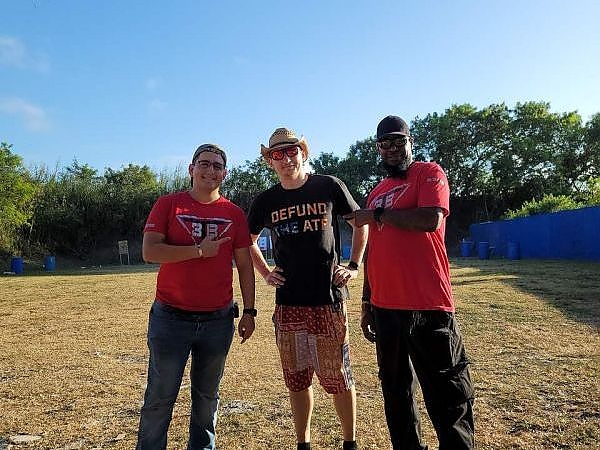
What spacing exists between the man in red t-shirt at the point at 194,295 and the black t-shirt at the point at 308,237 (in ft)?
0.79

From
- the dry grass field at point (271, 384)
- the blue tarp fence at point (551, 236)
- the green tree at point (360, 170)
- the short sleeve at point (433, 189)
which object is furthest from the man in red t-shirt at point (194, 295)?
the green tree at point (360, 170)

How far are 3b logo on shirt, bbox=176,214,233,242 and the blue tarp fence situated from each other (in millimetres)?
16962

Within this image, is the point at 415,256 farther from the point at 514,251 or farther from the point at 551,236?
the point at 514,251

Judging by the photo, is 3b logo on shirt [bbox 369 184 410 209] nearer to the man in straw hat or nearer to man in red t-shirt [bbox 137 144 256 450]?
the man in straw hat

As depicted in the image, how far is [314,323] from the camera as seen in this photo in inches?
105

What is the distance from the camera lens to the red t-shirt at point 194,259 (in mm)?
2561

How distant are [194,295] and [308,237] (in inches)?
27.3

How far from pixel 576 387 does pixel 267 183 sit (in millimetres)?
31977

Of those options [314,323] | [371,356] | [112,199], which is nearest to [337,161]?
[112,199]

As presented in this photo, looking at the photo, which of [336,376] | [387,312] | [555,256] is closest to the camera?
[387,312]

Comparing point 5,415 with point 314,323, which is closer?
point 314,323

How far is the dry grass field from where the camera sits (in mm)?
3080


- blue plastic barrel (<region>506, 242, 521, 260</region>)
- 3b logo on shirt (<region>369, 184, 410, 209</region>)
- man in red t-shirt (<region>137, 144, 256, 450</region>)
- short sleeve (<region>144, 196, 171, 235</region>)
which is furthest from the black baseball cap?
blue plastic barrel (<region>506, 242, 521, 260</region>)

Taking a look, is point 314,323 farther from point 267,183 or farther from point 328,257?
point 267,183
